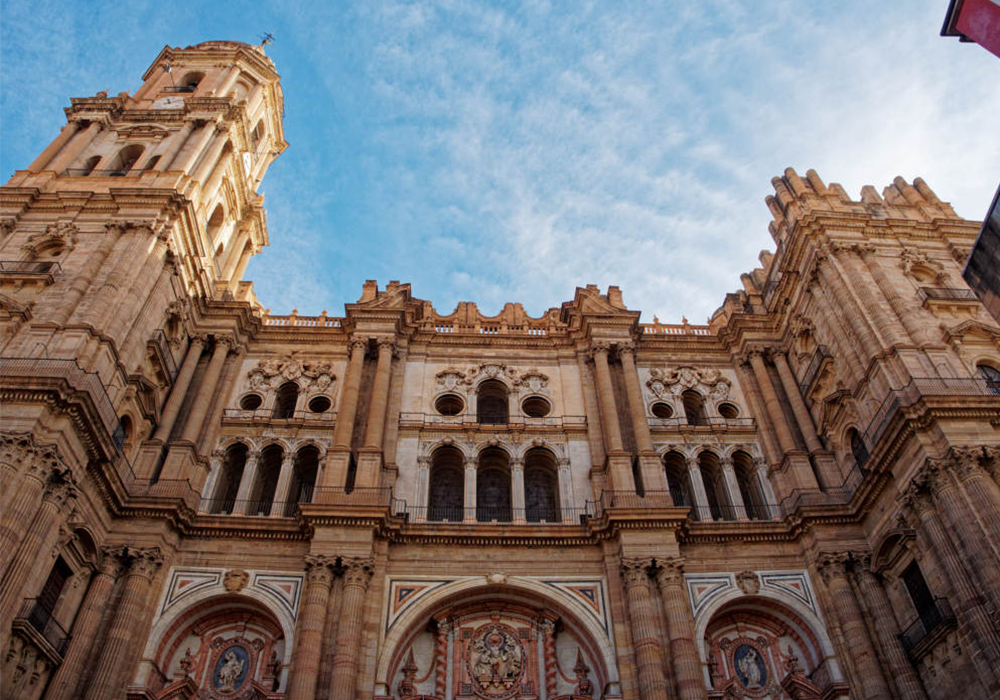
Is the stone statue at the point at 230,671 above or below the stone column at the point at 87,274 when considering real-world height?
below

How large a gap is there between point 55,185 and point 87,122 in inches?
215

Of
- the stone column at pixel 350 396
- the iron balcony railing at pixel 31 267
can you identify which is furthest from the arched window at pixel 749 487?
the iron balcony railing at pixel 31 267

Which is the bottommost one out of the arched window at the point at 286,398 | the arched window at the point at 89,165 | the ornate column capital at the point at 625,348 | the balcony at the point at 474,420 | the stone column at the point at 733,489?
the stone column at the point at 733,489

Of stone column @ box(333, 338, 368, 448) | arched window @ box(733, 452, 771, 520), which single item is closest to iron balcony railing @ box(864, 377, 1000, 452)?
arched window @ box(733, 452, 771, 520)

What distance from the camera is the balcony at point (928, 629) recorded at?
18.3m

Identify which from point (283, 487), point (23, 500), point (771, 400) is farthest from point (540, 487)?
point (23, 500)

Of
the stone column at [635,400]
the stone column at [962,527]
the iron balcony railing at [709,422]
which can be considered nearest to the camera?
the stone column at [962,527]

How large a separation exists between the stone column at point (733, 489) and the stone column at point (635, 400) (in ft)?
8.43

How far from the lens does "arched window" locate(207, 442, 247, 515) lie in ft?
79.4

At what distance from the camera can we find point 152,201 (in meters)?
26.9

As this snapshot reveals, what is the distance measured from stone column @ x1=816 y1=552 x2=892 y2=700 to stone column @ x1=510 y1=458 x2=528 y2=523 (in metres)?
8.60

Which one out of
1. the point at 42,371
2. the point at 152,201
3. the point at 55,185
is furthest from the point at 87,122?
the point at 42,371

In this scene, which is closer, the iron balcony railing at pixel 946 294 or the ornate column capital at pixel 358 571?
the ornate column capital at pixel 358 571

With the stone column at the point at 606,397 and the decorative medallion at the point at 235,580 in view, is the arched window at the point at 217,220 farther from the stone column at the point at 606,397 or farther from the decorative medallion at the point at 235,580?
the stone column at the point at 606,397
